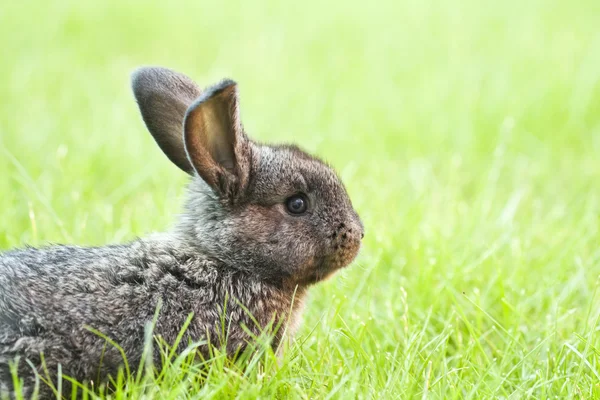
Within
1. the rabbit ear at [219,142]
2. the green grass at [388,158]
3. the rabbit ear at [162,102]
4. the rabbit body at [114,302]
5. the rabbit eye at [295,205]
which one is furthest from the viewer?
the rabbit ear at [162,102]

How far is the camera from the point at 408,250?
586 cm

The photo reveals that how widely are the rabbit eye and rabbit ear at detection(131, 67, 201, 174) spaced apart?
62 cm

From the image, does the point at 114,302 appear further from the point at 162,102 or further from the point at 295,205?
the point at 162,102

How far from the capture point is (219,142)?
4285 mm

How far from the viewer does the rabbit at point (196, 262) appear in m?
3.74

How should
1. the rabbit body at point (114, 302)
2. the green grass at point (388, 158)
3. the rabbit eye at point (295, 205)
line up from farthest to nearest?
1. the rabbit eye at point (295, 205)
2. the green grass at point (388, 158)
3. the rabbit body at point (114, 302)

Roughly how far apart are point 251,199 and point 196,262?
0.44m

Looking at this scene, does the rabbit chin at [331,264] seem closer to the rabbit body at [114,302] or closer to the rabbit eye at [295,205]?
the rabbit body at [114,302]

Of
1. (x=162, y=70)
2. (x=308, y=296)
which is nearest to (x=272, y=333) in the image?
(x=308, y=296)

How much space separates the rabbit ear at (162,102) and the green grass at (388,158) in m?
0.60

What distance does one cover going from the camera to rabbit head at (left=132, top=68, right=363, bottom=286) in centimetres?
429

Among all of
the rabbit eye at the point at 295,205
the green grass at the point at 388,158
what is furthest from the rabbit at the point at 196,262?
the green grass at the point at 388,158

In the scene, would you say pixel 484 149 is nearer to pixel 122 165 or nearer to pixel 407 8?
pixel 122 165

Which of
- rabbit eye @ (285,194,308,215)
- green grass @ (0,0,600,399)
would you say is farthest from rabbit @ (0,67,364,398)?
green grass @ (0,0,600,399)
